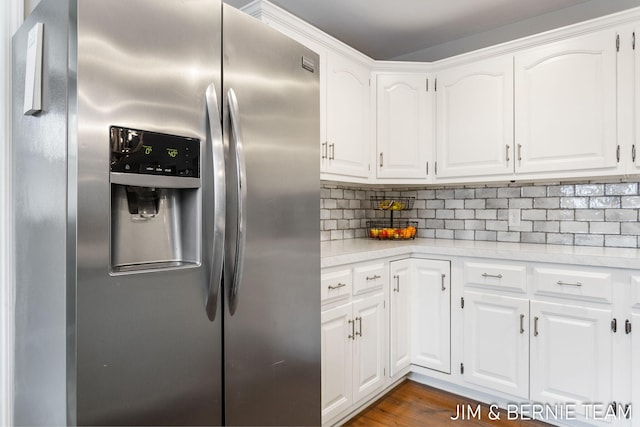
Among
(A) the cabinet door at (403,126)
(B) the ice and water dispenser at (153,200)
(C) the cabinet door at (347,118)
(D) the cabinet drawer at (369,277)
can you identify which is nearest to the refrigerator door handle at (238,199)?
(B) the ice and water dispenser at (153,200)

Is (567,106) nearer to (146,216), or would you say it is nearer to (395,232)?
(395,232)

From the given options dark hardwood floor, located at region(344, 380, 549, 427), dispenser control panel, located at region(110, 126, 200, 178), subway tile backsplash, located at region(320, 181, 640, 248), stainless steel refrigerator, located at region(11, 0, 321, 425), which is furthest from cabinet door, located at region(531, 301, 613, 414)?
dispenser control panel, located at region(110, 126, 200, 178)

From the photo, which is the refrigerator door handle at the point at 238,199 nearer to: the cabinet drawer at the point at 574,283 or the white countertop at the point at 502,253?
the white countertop at the point at 502,253

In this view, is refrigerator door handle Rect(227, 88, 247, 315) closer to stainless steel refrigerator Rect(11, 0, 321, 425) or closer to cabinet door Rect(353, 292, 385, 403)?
stainless steel refrigerator Rect(11, 0, 321, 425)

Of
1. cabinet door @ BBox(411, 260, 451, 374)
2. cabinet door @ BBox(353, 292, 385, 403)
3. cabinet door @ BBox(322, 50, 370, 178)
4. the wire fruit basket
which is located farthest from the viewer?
the wire fruit basket

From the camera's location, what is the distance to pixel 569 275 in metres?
1.99

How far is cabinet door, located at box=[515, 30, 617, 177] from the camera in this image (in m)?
2.13

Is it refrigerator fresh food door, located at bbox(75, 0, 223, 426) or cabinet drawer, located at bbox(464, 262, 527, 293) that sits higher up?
refrigerator fresh food door, located at bbox(75, 0, 223, 426)

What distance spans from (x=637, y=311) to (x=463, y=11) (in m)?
2.00

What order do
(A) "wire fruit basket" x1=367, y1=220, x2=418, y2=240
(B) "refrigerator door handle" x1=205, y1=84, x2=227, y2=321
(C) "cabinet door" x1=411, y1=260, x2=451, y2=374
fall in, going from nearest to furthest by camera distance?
1. (B) "refrigerator door handle" x1=205, y1=84, x2=227, y2=321
2. (C) "cabinet door" x1=411, y1=260, x2=451, y2=374
3. (A) "wire fruit basket" x1=367, y1=220, x2=418, y2=240

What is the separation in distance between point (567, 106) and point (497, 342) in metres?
1.43

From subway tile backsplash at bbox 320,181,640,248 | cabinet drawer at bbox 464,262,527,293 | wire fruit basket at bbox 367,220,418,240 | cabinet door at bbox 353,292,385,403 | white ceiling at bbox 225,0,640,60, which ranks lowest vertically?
cabinet door at bbox 353,292,385,403

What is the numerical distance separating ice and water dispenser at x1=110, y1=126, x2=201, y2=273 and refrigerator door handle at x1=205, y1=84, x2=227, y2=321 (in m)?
0.04

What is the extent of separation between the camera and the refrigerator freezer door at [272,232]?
115cm
